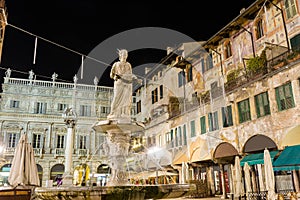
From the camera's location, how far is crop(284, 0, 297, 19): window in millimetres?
15609

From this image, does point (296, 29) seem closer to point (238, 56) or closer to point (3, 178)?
point (238, 56)

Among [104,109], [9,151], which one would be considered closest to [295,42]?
[104,109]

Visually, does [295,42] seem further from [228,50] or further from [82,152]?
[82,152]

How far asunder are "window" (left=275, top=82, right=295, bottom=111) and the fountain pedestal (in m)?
9.91

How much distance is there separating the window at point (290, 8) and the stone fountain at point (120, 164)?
1134 centimetres

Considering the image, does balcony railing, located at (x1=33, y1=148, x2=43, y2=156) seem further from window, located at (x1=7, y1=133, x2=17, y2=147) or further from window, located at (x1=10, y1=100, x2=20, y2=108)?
window, located at (x1=10, y1=100, x2=20, y2=108)

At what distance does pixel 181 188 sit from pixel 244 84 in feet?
41.3

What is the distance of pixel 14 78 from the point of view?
35.9 meters

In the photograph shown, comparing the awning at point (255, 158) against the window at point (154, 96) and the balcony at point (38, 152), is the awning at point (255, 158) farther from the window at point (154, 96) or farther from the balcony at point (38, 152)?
the balcony at point (38, 152)

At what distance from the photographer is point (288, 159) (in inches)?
526

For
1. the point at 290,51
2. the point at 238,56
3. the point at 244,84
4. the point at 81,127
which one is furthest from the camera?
the point at 81,127

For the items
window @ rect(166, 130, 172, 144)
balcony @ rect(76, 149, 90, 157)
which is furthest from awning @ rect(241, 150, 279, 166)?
balcony @ rect(76, 149, 90, 157)

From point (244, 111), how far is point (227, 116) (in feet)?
5.42

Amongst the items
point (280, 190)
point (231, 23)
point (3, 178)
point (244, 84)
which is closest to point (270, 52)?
point (244, 84)
